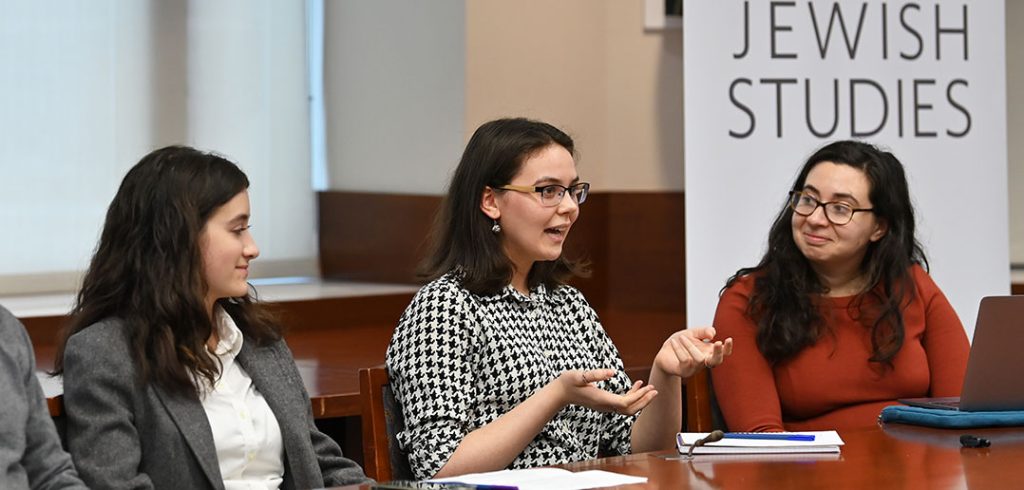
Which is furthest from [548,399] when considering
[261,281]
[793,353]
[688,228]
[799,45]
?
[261,281]

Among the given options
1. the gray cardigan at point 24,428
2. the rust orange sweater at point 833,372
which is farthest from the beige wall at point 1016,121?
the gray cardigan at point 24,428

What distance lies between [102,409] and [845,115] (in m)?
2.76

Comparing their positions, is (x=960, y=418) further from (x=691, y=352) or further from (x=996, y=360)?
(x=691, y=352)

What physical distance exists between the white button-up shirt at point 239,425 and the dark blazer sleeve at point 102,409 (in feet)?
0.48

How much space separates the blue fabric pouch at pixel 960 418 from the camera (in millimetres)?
2691

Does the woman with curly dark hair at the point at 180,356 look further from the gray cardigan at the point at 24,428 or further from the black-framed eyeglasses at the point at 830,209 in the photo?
the black-framed eyeglasses at the point at 830,209

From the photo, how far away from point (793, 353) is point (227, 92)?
2.73m

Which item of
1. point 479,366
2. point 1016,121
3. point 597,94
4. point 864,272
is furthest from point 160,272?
point 1016,121

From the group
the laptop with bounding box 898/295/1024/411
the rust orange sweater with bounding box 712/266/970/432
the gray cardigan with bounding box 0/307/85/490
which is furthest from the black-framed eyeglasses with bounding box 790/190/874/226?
the gray cardigan with bounding box 0/307/85/490

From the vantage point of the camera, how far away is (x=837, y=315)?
321cm

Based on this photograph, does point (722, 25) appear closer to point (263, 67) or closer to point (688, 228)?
point (688, 228)

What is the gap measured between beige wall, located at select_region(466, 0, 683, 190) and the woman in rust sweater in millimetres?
1969

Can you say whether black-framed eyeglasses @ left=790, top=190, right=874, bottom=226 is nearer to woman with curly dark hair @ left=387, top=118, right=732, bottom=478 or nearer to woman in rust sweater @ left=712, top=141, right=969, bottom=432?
woman in rust sweater @ left=712, top=141, right=969, bottom=432

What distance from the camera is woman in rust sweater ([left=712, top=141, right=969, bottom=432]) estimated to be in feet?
10.2
